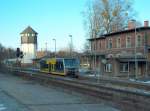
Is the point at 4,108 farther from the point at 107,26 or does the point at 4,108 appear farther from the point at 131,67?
the point at 107,26

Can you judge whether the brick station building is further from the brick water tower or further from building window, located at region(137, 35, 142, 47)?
the brick water tower

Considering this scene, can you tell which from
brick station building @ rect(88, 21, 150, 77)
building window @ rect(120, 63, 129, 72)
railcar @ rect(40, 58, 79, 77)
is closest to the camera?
railcar @ rect(40, 58, 79, 77)

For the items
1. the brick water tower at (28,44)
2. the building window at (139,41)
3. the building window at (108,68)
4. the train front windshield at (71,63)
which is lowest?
the building window at (108,68)

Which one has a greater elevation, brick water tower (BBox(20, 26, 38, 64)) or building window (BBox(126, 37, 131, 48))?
brick water tower (BBox(20, 26, 38, 64))

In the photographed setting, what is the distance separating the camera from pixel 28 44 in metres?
145

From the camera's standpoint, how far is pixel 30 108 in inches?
647

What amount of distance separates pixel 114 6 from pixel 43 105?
67215 mm

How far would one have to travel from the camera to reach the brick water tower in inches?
5468

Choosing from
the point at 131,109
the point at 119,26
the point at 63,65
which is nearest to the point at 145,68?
the point at 63,65

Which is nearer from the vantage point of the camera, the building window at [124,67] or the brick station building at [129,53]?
the brick station building at [129,53]

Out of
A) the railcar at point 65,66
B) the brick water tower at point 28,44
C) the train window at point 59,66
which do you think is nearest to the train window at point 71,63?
the railcar at point 65,66

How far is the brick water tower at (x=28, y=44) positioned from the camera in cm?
13888

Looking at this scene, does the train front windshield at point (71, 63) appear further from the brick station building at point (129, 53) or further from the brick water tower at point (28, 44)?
the brick water tower at point (28, 44)

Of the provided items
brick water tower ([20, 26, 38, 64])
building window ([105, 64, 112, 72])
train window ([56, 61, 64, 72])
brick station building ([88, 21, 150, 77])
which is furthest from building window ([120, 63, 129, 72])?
brick water tower ([20, 26, 38, 64])
